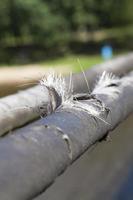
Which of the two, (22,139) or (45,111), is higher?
(22,139)

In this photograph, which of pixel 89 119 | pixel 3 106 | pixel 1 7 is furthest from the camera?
pixel 1 7

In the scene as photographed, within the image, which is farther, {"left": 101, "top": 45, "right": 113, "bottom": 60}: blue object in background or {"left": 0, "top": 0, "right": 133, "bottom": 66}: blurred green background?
{"left": 101, "top": 45, "right": 113, "bottom": 60}: blue object in background

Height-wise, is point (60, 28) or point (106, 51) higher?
point (60, 28)

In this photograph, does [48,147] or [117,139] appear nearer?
[48,147]

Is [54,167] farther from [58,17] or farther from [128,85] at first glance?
[58,17]

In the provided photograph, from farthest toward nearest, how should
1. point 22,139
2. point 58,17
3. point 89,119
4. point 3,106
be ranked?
point 58,17 < point 3,106 < point 89,119 < point 22,139

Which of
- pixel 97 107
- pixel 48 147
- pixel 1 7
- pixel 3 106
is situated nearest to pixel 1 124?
pixel 3 106

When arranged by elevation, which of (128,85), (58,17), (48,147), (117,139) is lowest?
(58,17)

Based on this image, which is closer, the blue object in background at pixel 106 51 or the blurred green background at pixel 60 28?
the blurred green background at pixel 60 28
